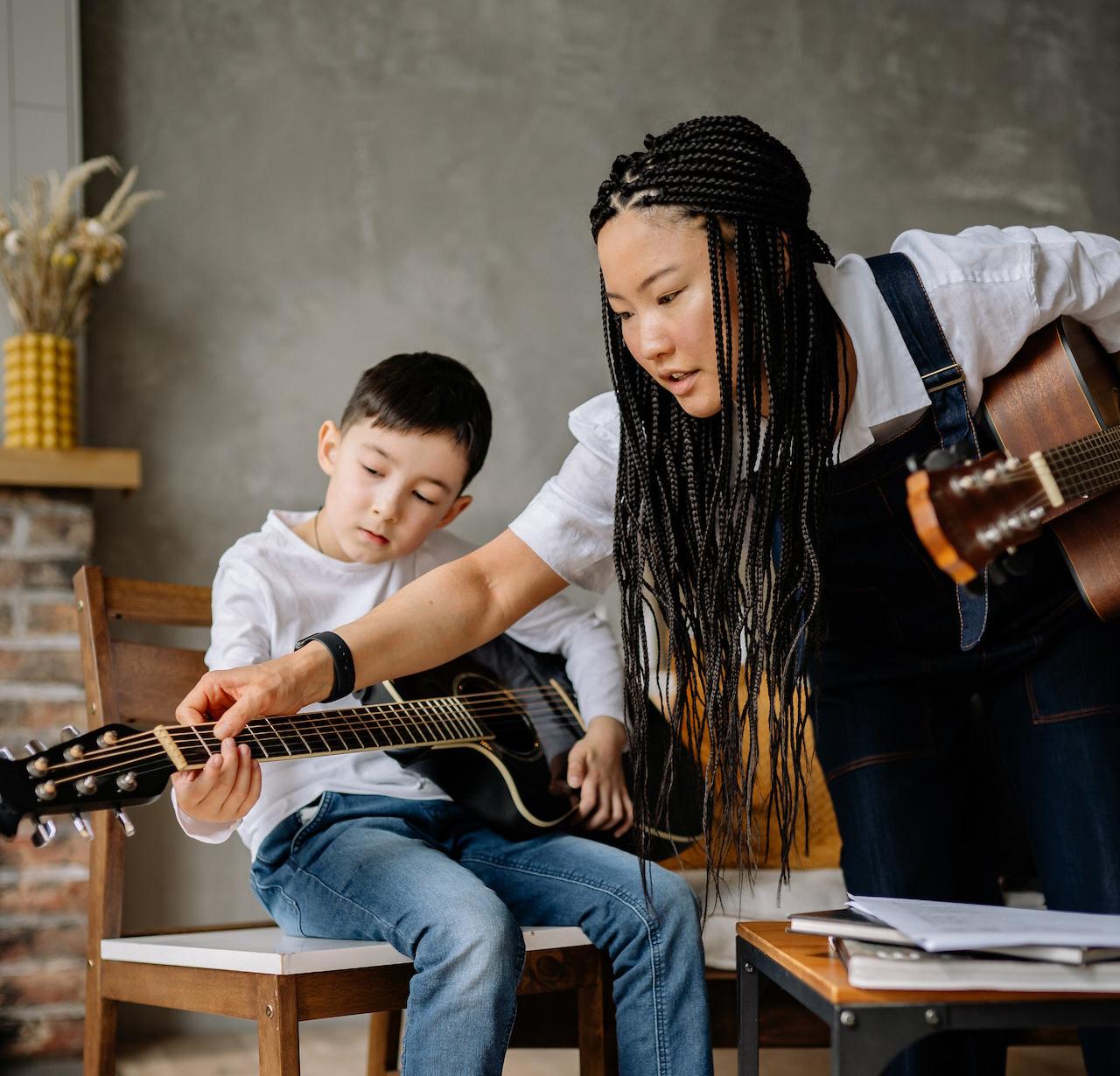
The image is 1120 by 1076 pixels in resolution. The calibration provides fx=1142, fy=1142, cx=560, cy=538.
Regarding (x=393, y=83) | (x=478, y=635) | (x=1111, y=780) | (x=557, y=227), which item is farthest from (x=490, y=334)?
(x=1111, y=780)

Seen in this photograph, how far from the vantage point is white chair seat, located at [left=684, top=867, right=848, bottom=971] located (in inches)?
58.5

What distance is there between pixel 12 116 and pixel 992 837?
76.8 inches

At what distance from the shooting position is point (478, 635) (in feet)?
3.95

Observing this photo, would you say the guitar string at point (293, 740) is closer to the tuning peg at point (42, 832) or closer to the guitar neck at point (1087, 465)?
the tuning peg at point (42, 832)

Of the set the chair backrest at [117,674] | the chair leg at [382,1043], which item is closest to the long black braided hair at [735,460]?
the chair backrest at [117,674]

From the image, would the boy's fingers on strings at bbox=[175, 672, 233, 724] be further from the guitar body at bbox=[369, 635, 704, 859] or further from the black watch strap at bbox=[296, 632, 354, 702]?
the guitar body at bbox=[369, 635, 704, 859]

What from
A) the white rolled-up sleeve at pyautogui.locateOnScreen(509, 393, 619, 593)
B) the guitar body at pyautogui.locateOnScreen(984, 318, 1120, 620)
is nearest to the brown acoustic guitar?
the guitar body at pyautogui.locateOnScreen(984, 318, 1120, 620)

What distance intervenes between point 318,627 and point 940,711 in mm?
782

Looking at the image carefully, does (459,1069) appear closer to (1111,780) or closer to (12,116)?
(1111,780)

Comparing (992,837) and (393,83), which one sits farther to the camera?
(393,83)

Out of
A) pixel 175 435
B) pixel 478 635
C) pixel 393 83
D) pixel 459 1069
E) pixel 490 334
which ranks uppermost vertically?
pixel 393 83

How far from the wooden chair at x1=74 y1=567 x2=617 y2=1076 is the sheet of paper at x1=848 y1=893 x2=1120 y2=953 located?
513 mm

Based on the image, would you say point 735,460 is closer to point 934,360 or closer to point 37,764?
point 934,360

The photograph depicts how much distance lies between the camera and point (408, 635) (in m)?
1.14
